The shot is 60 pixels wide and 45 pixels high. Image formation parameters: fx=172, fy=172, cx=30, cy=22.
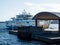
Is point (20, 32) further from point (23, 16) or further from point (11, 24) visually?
point (23, 16)

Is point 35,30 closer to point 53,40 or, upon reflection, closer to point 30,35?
point 30,35

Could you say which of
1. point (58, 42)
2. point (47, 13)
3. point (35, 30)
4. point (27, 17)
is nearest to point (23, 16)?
point (27, 17)

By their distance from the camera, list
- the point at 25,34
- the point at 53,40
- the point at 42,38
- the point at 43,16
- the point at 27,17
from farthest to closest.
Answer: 1. the point at 27,17
2. the point at 25,34
3. the point at 43,16
4. the point at 42,38
5. the point at 53,40

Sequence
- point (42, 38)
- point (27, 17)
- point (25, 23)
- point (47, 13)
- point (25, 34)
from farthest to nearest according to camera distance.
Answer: point (27, 17) → point (25, 23) → point (25, 34) → point (47, 13) → point (42, 38)

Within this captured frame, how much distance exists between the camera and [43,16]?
3775cm

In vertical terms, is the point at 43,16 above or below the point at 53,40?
above

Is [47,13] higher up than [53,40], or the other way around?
[47,13]

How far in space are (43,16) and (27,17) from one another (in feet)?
192

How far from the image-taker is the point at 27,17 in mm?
96062

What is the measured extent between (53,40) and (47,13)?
927 centimetres

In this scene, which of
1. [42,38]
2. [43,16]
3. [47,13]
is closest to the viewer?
[42,38]

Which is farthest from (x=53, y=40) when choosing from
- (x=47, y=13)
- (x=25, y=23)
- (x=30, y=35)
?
(x=25, y=23)

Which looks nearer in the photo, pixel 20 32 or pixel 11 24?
pixel 20 32

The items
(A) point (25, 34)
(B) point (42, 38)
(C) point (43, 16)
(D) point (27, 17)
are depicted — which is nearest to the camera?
(B) point (42, 38)
